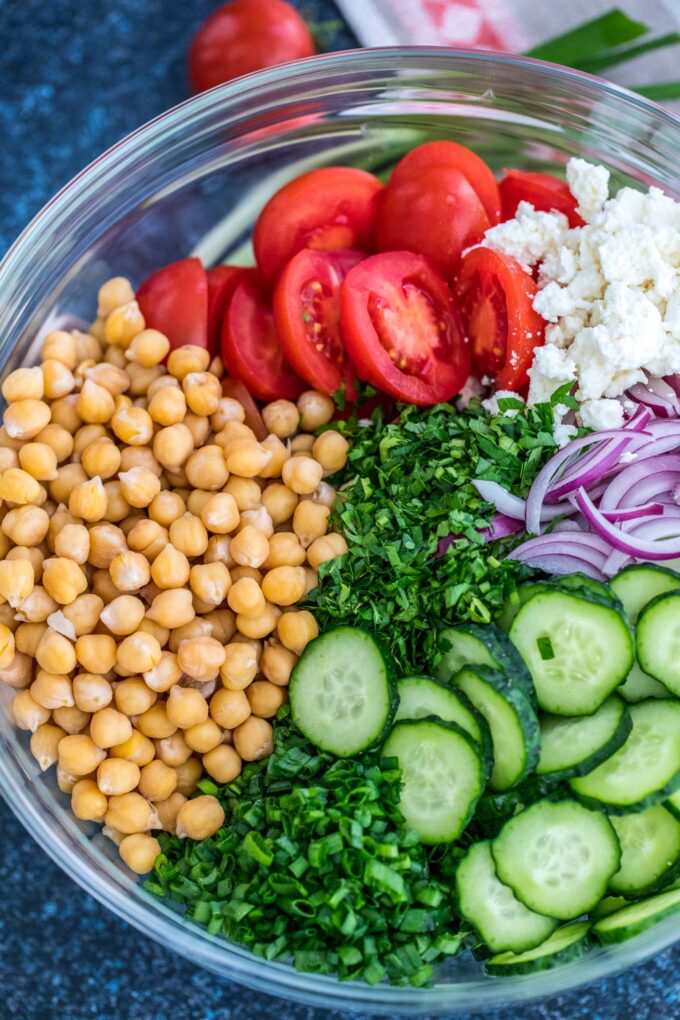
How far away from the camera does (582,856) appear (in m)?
1.72

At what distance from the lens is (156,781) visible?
6.68ft

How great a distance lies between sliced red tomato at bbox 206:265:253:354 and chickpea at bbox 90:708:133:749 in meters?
0.93

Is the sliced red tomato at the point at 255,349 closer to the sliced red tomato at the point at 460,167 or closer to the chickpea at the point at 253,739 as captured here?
the sliced red tomato at the point at 460,167

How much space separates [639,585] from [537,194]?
1.00m

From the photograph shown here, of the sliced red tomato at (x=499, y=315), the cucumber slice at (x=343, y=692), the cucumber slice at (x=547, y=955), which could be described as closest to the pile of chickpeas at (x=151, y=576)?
the cucumber slice at (x=343, y=692)

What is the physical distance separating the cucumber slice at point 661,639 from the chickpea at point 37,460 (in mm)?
1320

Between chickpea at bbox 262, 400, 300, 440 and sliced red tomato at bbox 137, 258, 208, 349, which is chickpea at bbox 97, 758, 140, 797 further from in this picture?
sliced red tomato at bbox 137, 258, 208, 349

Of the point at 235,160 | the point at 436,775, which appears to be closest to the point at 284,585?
the point at 436,775

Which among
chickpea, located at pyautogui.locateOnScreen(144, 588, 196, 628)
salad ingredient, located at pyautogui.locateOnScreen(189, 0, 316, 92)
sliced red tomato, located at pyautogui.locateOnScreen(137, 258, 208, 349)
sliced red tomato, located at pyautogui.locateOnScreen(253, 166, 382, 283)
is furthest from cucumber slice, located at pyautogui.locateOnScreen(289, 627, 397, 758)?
salad ingredient, located at pyautogui.locateOnScreen(189, 0, 316, 92)

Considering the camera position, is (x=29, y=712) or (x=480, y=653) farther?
(x=29, y=712)

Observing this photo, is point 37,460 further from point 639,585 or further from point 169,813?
point 639,585

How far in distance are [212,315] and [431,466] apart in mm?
698

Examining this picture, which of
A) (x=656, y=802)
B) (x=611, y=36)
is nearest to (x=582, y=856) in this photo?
(x=656, y=802)

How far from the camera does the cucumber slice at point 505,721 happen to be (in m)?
1.72
